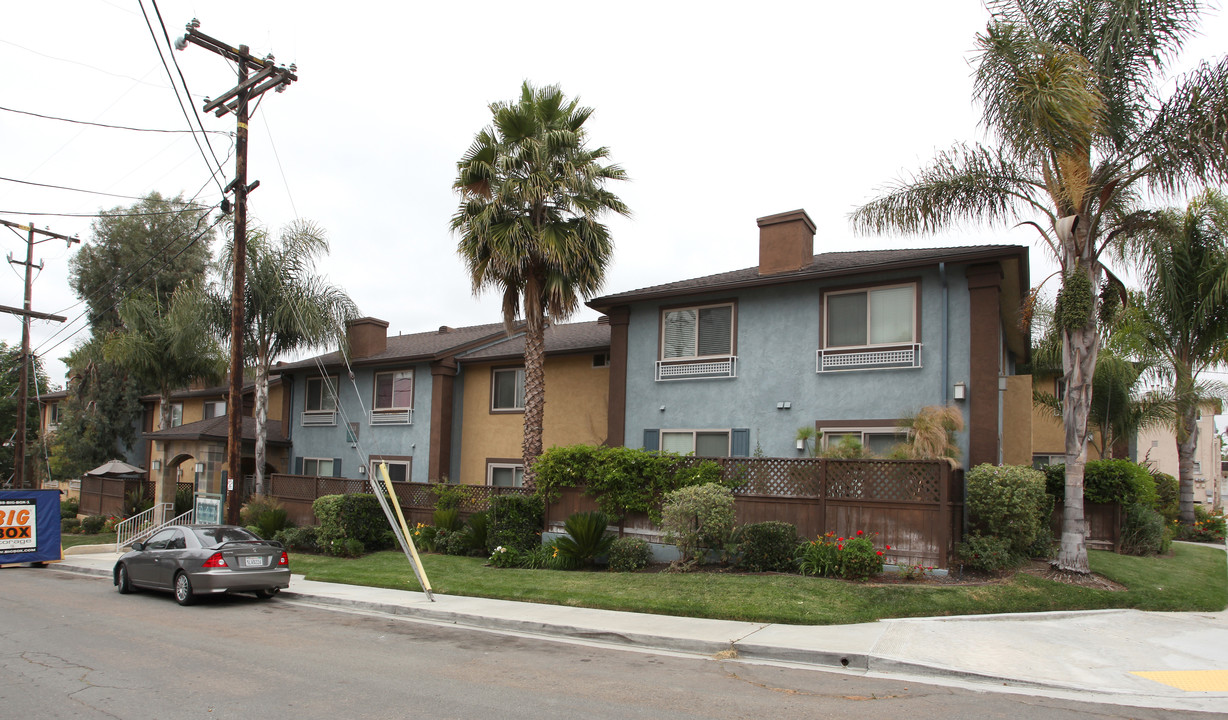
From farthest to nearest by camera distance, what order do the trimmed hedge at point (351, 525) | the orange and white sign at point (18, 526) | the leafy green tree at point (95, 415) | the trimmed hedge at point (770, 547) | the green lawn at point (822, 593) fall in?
1. the leafy green tree at point (95, 415)
2. the orange and white sign at point (18, 526)
3. the trimmed hedge at point (351, 525)
4. the trimmed hedge at point (770, 547)
5. the green lawn at point (822, 593)

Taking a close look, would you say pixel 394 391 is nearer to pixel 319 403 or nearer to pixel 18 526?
pixel 319 403

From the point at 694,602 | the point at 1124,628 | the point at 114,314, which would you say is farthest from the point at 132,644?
the point at 114,314

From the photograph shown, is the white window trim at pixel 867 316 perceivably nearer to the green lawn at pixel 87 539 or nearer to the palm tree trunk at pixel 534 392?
the palm tree trunk at pixel 534 392

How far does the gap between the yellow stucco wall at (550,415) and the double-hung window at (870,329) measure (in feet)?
22.7

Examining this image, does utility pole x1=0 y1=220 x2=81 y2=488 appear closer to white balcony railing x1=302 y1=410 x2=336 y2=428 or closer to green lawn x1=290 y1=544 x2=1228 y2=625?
white balcony railing x1=302 y1=410 x2=336 y2=428

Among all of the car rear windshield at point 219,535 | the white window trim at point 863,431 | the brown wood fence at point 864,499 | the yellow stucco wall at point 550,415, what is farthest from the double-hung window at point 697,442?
the car rear windshield at point 219,535

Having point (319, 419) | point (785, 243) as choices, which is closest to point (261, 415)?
point (319, 419)

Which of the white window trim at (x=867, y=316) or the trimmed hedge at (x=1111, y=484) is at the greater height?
the white window trim at (x=867, y=316)

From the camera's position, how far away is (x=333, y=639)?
10227mm

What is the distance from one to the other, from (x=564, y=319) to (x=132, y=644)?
10.9m

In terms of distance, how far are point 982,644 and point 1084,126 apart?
764 centimetres

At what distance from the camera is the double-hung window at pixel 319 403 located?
90.2 feet

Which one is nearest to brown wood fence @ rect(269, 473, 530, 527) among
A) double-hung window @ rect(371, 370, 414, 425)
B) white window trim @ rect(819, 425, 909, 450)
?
double-hung window @ rect(371, 370, 414, 425)

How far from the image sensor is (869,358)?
52.6 feet
